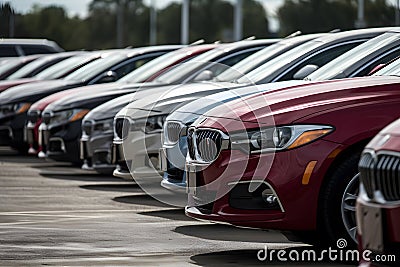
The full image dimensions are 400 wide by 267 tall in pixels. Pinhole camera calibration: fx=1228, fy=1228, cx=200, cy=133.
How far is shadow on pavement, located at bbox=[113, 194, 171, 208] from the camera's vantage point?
11.7 metres

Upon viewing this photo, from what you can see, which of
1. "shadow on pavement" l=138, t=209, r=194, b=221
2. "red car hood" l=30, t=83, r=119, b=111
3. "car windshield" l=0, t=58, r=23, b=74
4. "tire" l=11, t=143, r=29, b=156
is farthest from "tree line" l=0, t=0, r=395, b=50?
"shadow on pavement" l=138, t=209, r=194, b=221

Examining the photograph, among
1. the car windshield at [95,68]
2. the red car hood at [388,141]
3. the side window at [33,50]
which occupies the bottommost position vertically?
the side window at [33,50]

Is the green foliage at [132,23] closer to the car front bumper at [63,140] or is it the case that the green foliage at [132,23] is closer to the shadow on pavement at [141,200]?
the car front bumper at [63,140]

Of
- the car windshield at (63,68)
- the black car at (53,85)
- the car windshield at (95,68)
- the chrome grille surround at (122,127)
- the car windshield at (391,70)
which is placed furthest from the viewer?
the car windshield at (63,68)

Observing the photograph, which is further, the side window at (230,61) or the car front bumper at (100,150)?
the side window at (230,61)

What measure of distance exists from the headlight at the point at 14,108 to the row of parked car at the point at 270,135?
285cm

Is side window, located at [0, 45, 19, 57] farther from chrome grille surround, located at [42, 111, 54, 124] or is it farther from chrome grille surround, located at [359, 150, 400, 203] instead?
chrome grille surround, located at [359, 150, 400, 203]

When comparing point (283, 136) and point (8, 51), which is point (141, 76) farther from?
point (8, 51)

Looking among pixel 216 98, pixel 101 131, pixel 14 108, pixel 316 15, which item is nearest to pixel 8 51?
pixel 14 108

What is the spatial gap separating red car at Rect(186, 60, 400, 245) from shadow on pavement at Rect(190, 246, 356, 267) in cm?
20

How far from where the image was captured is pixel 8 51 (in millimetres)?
28969

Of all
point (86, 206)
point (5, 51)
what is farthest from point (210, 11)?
point (86, 206)

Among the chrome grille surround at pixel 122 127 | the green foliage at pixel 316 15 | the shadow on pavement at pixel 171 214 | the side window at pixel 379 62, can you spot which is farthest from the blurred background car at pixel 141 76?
the green foliage at pixel 316 15

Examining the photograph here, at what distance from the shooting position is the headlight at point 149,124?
11.6 metres
